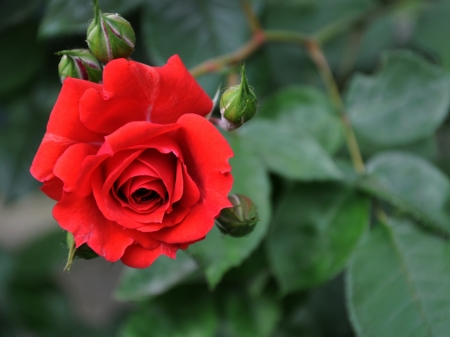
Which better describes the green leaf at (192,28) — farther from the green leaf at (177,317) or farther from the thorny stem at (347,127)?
the green leaf at (177,317)

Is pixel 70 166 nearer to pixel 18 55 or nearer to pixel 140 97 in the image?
pixel 140 97

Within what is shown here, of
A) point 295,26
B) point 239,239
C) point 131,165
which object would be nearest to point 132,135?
point 131,165

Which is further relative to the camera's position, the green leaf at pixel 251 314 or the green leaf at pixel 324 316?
the green leaf at pixel 324 316

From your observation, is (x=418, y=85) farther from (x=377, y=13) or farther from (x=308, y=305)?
(x=308, y=305)

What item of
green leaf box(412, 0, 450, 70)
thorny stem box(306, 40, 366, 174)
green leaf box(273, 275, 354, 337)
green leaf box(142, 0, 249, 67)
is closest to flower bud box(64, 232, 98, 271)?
green leaf box(142, 0, 249, 67)

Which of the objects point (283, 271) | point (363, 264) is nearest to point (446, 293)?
point (363, 264)

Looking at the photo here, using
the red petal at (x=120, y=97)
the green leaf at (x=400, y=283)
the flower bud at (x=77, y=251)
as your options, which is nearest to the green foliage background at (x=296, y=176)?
the green leaf at (x=400, y=283)
